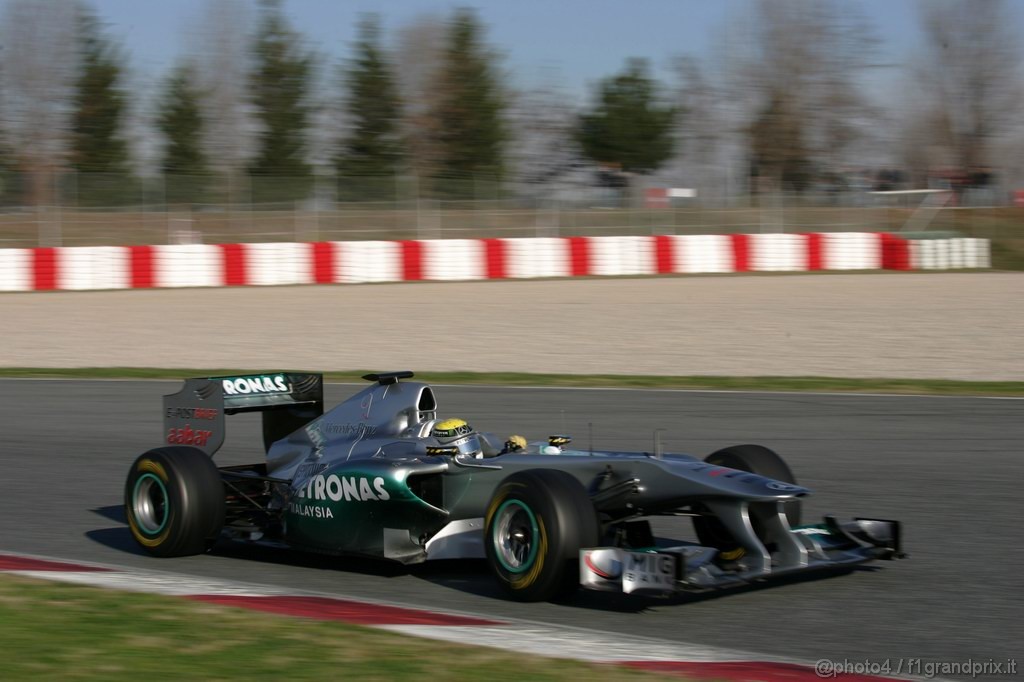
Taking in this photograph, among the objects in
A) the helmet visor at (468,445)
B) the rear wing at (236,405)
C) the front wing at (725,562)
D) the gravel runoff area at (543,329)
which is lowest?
the front wing at (725,562)

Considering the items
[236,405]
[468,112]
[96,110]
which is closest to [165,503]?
[236,405]

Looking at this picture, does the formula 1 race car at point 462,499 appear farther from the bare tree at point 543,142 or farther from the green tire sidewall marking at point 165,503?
the bare tree at point 543,142

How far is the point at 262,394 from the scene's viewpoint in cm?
697

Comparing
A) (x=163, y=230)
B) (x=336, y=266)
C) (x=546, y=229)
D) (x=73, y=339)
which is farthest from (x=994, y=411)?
(x=546, y=229)

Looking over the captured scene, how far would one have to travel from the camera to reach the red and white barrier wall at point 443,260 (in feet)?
85.8

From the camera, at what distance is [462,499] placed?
5.67 m

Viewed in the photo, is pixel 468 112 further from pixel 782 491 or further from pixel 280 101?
pixel 782 491

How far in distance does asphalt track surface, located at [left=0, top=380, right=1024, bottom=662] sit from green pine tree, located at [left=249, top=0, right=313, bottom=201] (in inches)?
1505

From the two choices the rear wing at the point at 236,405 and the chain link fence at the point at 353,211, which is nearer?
the rear wing at the point at 236,405

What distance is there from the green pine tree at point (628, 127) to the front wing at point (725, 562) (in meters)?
52.1

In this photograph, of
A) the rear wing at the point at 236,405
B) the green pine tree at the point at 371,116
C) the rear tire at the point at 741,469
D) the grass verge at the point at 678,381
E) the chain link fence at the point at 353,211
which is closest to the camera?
the rear tire at the point at 741,469

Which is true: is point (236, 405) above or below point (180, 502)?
above

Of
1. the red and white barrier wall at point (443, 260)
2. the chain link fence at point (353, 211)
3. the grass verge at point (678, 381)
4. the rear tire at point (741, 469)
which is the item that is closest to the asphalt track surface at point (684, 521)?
the rear tire at point (741, 469)

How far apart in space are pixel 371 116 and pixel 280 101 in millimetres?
4012
